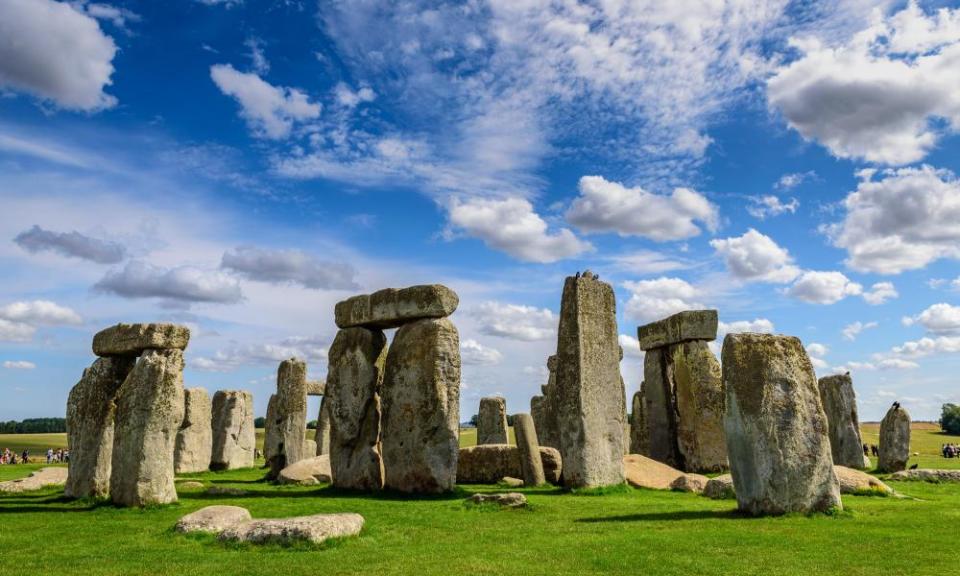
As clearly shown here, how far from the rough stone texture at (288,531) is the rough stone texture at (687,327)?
54.7 feet

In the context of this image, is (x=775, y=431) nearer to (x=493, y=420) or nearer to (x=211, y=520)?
(x=211, y=520)

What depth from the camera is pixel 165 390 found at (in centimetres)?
1360

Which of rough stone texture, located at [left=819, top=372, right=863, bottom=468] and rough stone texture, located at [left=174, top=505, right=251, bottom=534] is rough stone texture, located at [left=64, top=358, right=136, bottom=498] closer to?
rough stone texture, located at [left=174, top=505, right=251, bottom=534]

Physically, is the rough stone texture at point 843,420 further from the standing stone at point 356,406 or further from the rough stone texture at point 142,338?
the rough stone texture at point 142,338

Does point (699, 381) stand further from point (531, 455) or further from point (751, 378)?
point (751, 378)

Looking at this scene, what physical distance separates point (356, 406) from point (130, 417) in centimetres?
610

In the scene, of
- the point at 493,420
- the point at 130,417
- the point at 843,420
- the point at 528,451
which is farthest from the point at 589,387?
the point at 843,420

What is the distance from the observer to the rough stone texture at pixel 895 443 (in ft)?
80.0

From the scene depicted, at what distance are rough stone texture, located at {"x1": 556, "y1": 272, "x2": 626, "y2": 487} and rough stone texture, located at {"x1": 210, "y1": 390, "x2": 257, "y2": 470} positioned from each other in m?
19.1

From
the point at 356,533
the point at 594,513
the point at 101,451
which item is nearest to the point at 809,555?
the point at 594,513

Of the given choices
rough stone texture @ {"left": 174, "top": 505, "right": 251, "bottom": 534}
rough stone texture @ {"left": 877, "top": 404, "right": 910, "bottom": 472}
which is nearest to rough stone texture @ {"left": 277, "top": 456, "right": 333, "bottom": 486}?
rough stone texture @ {"left": 174, "top": 505, "right": 251, "bottom": 534}

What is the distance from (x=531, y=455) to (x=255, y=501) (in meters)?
6.76

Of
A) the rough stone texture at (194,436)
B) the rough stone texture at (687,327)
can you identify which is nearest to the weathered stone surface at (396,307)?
the rough stone texture at (687,327)

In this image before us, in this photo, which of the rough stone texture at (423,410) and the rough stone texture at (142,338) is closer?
the rough stone texture at (142,338)
